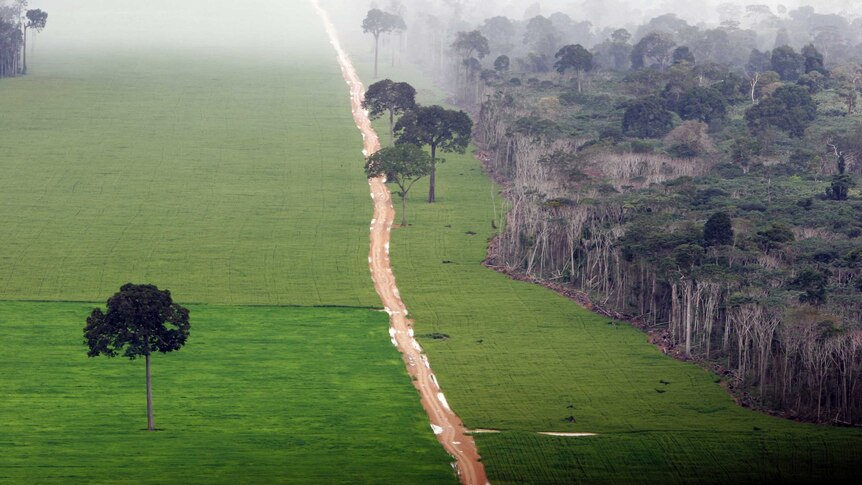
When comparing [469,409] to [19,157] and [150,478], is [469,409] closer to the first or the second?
[150,478]

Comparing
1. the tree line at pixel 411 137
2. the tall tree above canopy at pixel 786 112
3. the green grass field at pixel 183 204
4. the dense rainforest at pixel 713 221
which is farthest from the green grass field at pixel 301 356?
the tall tree above canopy at pixel 786 112

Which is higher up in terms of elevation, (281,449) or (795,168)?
(795,168)

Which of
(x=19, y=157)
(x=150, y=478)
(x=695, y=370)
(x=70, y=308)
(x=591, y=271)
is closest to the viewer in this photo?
(x=150, y=478)

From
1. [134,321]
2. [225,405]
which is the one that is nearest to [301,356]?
[225,405]

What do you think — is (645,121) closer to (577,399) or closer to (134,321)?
(577,399)

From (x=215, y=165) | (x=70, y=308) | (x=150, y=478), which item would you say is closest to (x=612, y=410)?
(x=150, y=478)

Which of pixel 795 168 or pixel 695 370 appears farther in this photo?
pixel 795 168

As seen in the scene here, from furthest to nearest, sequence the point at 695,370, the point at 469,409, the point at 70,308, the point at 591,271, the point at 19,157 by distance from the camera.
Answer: the point at 19,157 < the point at 591,271 < the point at 70,308 < the point at 695,370 < the point at 469,409
